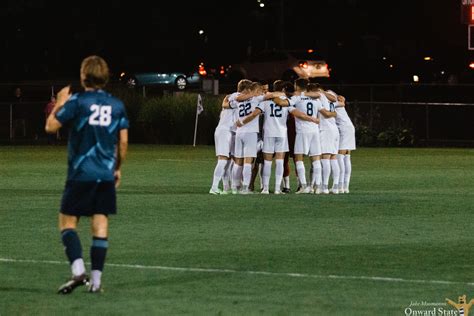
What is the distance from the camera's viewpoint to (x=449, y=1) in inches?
2625

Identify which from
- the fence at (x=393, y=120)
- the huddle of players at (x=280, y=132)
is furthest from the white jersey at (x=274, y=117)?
the fence at (x=393, y=120)

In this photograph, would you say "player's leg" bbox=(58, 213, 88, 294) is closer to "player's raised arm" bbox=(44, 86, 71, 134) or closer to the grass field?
the grass field

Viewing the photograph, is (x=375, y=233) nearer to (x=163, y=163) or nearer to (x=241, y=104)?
(x=241, y=104)

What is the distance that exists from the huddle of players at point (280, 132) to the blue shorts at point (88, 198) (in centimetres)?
1123

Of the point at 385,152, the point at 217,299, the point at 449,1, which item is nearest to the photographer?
the point at 217,299

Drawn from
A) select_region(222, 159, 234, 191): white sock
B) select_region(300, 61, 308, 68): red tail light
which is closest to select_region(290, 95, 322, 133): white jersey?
select_region(222, 159, 234, 191): white sock

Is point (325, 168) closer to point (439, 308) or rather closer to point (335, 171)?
point (335, 171)

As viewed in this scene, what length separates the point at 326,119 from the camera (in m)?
23.3

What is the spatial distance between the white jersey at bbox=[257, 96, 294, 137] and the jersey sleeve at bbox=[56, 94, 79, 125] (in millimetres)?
11621

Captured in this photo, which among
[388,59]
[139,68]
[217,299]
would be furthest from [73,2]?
[217,299]

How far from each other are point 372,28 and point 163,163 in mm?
35081

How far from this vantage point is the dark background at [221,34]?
2336 inches

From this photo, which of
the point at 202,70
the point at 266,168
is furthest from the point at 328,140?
the point at 202,70

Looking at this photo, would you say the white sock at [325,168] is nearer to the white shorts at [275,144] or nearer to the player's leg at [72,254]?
the white shorts at [275,144]
